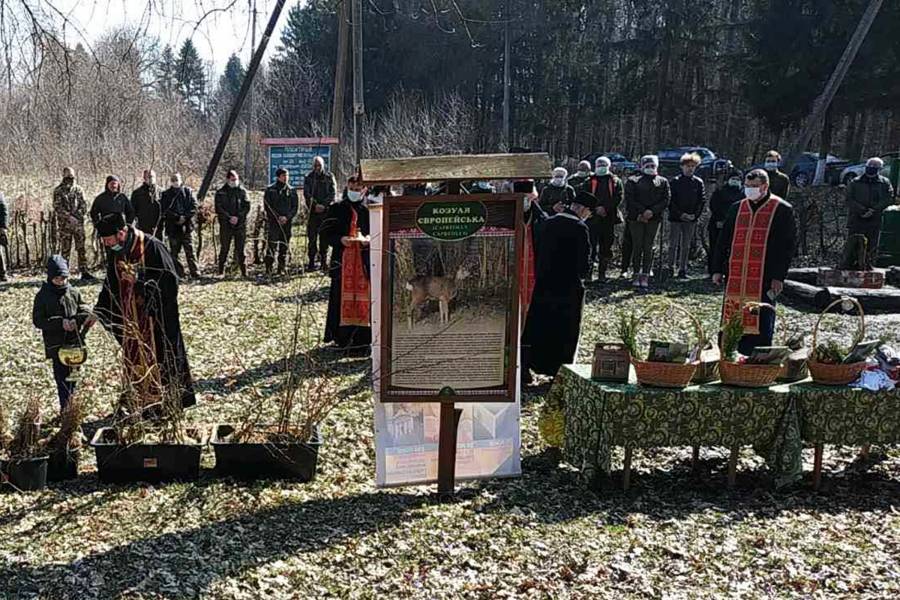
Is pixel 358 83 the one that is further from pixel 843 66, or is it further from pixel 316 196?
pixel 843 66

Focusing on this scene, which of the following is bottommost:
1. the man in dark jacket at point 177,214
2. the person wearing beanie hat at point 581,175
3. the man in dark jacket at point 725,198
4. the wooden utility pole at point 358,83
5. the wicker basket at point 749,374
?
the wicker basket at point 749,374

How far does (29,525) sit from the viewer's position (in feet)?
16.5

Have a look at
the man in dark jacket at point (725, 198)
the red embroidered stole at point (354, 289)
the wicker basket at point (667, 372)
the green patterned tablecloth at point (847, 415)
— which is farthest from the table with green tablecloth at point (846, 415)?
the man in dark jacket at point (725, 198)

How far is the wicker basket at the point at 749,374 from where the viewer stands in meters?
5.55

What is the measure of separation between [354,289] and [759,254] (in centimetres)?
413

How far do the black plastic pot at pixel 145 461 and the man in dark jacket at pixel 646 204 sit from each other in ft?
30.7

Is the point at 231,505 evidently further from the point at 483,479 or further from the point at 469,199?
the point at 469,199

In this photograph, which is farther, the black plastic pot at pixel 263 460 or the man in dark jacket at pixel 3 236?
the man in dark jacket at pixel 3 236

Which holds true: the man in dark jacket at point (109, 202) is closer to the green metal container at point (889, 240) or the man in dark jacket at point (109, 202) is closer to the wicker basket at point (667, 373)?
the wicker basket at point (667, 373)

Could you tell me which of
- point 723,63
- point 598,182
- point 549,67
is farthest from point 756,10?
point 598,182

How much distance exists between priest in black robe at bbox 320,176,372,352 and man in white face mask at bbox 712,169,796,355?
375 centimetres

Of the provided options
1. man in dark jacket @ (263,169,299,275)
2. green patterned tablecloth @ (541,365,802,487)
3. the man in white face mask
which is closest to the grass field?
green patterned tablecloth @ (541,365,802,487)

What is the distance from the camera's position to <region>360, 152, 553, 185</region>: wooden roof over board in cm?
481

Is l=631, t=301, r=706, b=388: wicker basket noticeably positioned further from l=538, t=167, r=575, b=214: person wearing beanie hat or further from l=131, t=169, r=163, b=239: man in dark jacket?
l=131, t=169, r=163, b=239: man in dark jacket
